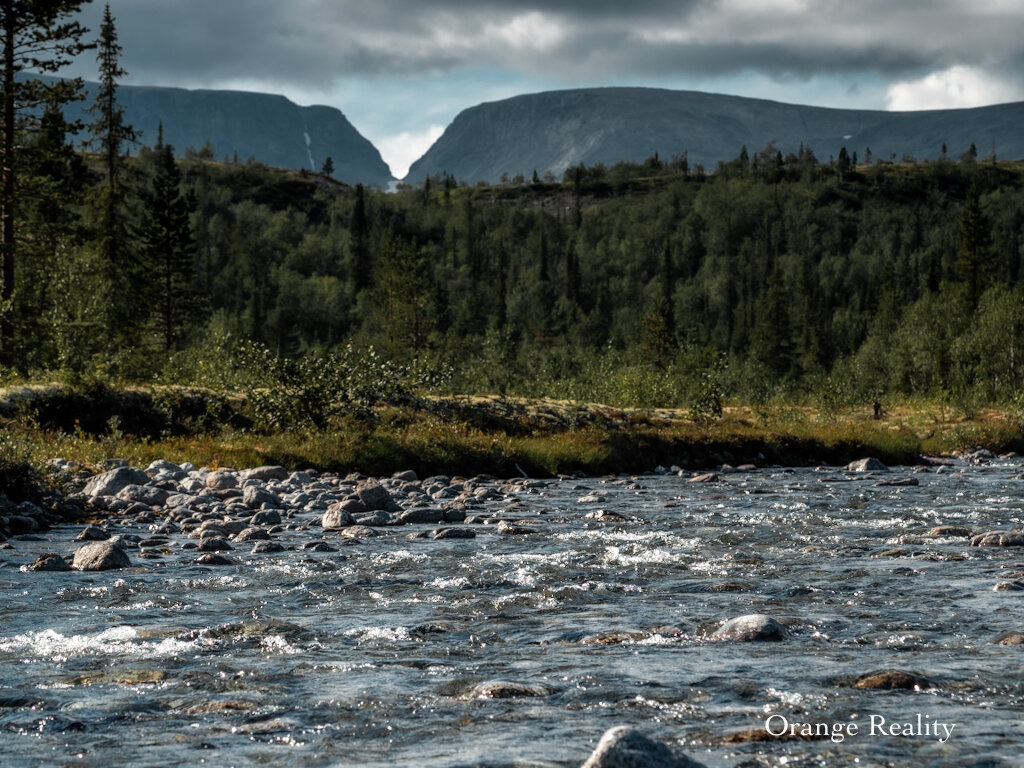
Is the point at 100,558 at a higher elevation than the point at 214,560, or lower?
higher

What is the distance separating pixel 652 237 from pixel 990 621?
590ft

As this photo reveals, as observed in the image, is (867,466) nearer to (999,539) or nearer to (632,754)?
(999,539)

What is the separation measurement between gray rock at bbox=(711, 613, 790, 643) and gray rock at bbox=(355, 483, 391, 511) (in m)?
7.91

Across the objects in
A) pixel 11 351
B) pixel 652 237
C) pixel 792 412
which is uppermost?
pixel 652 237

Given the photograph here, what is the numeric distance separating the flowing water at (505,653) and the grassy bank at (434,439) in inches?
254

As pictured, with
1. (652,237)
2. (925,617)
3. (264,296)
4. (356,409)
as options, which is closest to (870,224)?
(652,237)

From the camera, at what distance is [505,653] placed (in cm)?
588

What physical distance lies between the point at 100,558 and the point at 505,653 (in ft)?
15.5

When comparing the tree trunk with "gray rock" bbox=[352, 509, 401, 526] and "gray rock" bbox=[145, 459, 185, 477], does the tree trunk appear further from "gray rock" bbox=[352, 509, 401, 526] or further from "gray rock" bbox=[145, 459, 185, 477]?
"gray rock" bbox=[352, 509, 401, 526]

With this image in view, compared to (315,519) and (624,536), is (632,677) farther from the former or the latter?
(315,519)

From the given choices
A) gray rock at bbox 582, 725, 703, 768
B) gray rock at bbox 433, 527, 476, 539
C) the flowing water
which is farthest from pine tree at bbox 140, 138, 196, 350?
gray rock at bbox 582, 725, 703, 768

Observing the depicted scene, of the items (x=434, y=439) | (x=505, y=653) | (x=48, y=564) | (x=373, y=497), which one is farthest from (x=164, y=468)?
(x=505, y=653)

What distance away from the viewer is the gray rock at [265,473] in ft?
55.7

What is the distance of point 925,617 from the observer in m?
6.74
